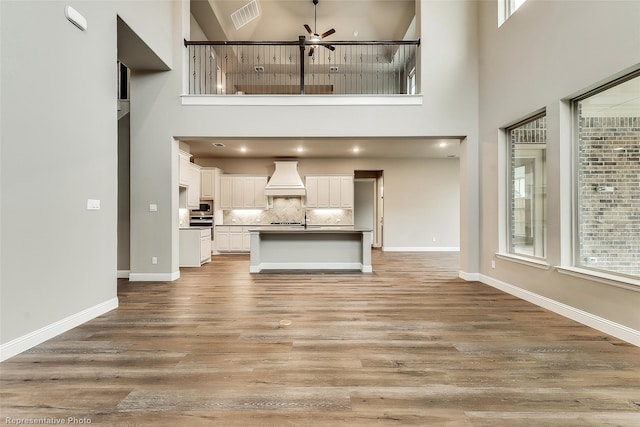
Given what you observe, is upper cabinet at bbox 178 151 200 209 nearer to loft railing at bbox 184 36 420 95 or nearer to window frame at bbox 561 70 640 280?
loft railing at bbox 184 36 420 95

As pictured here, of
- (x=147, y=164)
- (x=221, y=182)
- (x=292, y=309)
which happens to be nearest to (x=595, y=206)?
(x=292, y=309)

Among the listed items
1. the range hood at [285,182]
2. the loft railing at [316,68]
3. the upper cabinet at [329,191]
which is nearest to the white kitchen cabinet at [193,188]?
the range hood at [285,182]

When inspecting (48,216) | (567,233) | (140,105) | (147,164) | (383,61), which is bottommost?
(567,233)

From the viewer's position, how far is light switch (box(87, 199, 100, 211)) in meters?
3.28

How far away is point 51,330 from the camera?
9.05 ft

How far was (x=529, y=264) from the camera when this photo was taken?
3.97 metres

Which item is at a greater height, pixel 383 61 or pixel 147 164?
pixel 383 61

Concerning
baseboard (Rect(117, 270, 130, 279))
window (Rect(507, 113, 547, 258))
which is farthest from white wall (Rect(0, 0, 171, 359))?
window (Rect(507, 113, 547, 258))

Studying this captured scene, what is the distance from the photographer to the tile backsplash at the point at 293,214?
9.41m

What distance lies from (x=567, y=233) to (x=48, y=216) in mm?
5163

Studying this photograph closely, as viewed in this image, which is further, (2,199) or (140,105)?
(140,105)

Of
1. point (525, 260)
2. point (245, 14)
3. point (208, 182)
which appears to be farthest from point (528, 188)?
point (208, 182)

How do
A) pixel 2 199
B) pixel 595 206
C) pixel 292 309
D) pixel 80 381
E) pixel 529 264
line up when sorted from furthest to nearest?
1. pixel 529 264
2. pixel 292 309
3. pixel 595 206
4. pixel 2 199
5. pixel 80 381

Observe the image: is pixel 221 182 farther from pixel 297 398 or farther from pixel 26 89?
pixel 297 398
